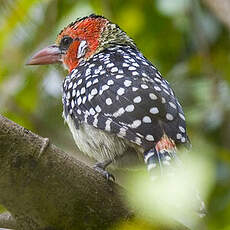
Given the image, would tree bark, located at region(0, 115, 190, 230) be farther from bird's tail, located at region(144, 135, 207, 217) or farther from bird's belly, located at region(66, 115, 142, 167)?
bird's belly, located at region(66, 115, 142, 167)

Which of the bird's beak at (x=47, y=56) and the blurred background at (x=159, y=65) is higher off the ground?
the bird's beak at (x=47, y=56)

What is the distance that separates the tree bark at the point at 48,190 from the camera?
228 cm

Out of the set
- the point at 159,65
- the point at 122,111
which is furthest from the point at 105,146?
the point at 159,65

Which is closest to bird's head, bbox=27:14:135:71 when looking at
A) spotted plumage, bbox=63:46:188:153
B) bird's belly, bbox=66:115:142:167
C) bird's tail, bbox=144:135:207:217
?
spotted plumage, bbox=63:46:188:153

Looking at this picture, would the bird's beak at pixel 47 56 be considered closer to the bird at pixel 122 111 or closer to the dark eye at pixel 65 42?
the dark eye at pixel 65 42

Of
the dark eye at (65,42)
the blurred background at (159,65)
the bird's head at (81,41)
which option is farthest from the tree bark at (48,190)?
the dark eye at (65,42)

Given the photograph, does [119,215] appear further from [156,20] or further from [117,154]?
[156,20]

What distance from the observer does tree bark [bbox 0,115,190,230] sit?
2.28m

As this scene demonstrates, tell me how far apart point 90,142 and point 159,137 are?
55 cm

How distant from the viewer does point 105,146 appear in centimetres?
334

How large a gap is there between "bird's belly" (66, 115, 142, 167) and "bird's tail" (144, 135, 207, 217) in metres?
0.27

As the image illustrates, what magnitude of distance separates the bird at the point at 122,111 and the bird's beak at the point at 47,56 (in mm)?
187

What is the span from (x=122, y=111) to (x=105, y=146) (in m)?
0.34

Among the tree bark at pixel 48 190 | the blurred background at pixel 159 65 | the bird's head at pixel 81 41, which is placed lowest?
the blurred background at pixel 159 65
